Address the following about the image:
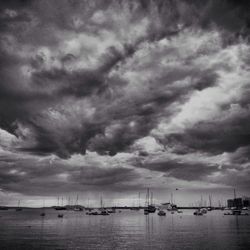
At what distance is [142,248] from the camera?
6412 centimetres

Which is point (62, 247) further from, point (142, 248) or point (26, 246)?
point (142, 248)

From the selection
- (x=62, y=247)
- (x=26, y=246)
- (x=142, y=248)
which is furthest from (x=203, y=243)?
(x=26, y=246)

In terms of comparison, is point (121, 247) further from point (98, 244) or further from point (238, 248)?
point (238, 248)

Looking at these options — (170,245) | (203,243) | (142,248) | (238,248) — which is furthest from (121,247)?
(238,248)

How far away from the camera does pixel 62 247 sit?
213ft

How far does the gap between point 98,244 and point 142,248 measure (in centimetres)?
1163

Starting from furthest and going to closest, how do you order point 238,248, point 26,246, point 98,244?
point 98,244 → point 26,246 → point 238,248

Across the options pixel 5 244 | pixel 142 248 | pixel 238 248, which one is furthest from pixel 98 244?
pixel 238 248

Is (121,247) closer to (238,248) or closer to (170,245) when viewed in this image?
(170,245)

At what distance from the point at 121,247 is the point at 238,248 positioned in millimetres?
23124

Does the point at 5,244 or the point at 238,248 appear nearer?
the point at 238,248

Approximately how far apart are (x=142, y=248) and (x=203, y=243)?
15018 mm

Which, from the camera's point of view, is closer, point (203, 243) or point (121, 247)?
point (121, 247)

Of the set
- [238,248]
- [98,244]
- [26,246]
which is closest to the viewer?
[238,248]
